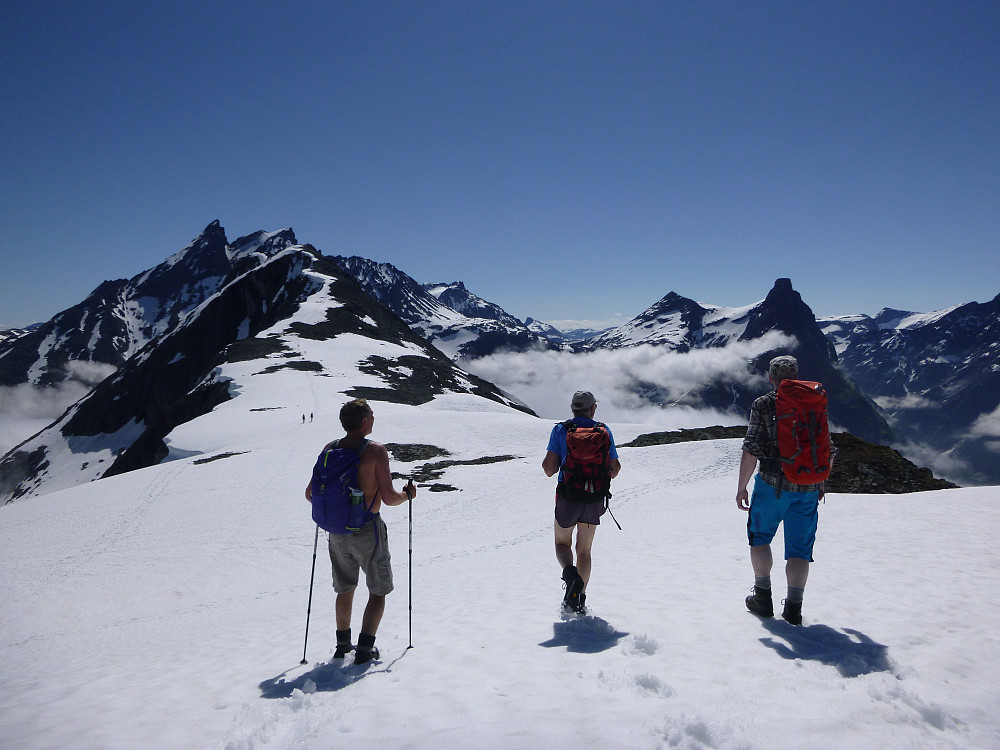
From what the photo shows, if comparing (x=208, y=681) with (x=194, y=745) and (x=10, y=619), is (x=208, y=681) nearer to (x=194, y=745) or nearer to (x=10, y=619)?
(x=194, y=745)

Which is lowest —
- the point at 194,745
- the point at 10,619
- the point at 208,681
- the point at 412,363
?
the point at 10,619

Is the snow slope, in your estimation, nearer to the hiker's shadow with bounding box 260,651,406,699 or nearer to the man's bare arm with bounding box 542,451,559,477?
the hiker's shadow with bounding box 260,651,406,699

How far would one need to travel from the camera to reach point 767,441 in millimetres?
6309

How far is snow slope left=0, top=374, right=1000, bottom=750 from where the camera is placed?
414 cm

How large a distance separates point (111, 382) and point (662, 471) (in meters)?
131

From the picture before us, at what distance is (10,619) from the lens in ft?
37.6

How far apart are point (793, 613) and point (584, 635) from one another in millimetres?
2606

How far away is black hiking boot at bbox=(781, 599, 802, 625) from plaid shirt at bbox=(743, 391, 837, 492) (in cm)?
147

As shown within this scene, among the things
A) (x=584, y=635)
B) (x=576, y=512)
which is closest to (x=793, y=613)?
(x=584, y=635)

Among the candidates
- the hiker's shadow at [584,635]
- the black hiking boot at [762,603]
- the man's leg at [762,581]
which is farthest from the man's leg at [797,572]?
the hiker's shadow at [584,635]

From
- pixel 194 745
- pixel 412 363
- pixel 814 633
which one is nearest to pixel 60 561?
pixel 194 745

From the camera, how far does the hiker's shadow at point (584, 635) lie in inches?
227

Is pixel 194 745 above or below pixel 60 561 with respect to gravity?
above

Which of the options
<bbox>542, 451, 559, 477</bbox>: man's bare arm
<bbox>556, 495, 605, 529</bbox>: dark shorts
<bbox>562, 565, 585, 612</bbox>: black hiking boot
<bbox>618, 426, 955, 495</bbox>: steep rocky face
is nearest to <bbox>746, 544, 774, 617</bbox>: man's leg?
<bbox>556, 495, 605, 529</bbox>: dark shorts
